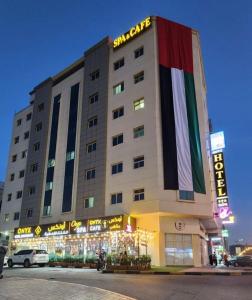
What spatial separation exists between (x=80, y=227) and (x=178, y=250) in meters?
10.9

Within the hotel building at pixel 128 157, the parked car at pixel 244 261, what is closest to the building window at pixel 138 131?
the hotel building at pixel 128 157

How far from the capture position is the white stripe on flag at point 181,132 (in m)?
33.8

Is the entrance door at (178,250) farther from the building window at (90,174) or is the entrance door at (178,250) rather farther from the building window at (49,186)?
the building window at (49,186)

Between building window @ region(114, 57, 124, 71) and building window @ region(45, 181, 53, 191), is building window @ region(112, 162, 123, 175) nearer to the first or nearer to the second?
building window @ region(45, 181, 53, 191)

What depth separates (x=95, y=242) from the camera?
3678 cm

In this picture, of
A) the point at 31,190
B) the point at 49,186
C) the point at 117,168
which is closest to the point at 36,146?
the point at 31,190

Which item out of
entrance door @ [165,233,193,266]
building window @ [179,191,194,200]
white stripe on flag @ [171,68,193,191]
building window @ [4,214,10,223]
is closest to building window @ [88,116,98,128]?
white stripe on flag @ [171,68,193,191]

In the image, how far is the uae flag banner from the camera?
33906 mm

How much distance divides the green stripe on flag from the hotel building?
11cm

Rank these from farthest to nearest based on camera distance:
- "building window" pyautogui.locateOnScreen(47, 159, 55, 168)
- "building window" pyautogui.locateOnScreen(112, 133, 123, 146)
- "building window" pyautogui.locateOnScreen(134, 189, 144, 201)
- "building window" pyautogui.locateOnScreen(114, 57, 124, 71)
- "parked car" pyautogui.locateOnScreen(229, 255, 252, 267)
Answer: "building window" pyautogui.locateOnScreen(47, 159, 55, 168), "building window" pyautogui.locateOnScreen(114, 57, 124, 71), "building window" pyautogui.locateOnScreen(112, 133, 123, 146), "parked car" pyautogui.locateOnScreen(229, 255, 252, 267), "building window" pyautogui.locateOnScreen(134, 189, 144, 201)

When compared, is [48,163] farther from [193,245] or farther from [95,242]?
[193,245]

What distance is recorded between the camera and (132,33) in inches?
1633

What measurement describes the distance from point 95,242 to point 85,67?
2350 cm

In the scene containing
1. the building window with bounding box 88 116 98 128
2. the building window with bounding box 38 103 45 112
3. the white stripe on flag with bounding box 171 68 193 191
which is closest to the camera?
the white stripe on flag with bounding box 171 68 193 191
